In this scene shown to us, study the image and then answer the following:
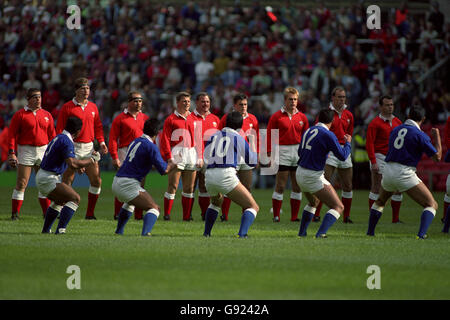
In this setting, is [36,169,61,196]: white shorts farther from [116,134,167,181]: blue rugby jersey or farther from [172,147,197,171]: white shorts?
[172,147,197,171]: white shorts

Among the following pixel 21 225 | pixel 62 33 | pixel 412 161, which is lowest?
pixel 21 225

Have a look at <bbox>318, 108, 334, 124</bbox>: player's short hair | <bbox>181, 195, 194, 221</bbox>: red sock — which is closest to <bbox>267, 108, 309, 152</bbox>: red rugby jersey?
<bbox>181, 195, 194, 221</bbox>: red sock

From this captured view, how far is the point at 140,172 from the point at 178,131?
3.53 meters

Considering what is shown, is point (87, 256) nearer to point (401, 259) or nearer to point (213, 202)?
point (213, 202)

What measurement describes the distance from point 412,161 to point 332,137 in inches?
51.2

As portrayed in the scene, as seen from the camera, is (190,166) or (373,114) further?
(373,114)

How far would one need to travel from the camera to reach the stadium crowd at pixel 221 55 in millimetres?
26250

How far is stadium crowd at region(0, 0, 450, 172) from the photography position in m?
26.2

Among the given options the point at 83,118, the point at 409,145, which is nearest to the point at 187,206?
the point at 83,118

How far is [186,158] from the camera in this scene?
15.5 metres

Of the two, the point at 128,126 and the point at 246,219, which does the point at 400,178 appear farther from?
the point at 128,126
